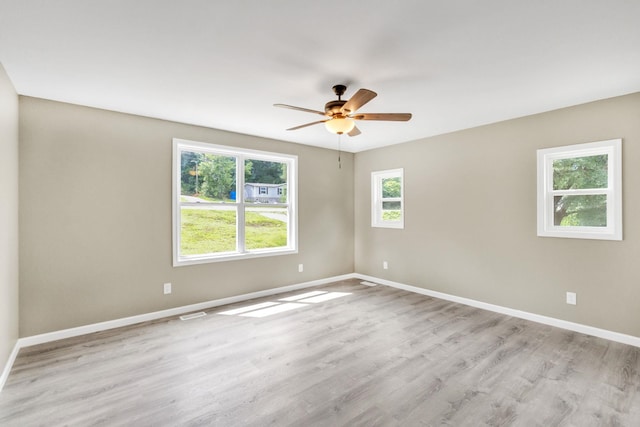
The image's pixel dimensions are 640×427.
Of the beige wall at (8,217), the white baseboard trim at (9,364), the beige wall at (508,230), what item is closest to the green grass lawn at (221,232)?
the beige wall at (8,217)

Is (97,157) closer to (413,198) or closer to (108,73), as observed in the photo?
(108,73)

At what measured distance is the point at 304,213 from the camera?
5.20m

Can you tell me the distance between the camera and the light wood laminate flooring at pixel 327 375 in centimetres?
200

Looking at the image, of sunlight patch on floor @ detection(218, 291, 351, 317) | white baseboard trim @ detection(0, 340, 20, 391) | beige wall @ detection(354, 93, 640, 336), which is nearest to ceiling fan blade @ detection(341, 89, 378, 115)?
beige wall @ detection(354, 93, 640, 336)

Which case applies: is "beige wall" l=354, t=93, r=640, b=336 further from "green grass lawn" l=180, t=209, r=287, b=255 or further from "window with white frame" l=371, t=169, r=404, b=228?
"green grass lawn" l=180, t=209, r=287, b=255

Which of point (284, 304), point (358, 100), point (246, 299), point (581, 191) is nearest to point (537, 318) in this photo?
point (581, 191)

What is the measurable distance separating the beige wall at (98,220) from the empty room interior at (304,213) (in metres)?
0.02

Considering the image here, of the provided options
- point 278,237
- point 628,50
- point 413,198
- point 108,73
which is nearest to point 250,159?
point 278,237

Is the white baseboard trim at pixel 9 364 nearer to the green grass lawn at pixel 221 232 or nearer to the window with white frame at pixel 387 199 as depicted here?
the green grass lawn at pixel 221 232

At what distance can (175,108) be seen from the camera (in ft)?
11.1

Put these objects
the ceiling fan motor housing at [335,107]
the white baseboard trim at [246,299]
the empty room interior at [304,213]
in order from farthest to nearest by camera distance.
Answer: the white baseboard trim at [246,299] → the ceiling fan motor housing at [335,107] → the empty room interior at [304,213]

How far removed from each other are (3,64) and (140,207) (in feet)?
5.56

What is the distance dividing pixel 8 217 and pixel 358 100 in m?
3.07

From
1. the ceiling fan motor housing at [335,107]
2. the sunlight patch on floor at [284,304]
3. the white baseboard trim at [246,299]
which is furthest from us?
the sunlight patch on floor at [284,304]
